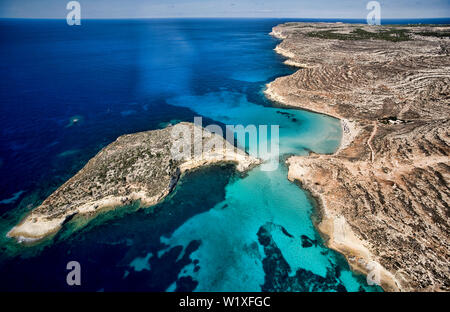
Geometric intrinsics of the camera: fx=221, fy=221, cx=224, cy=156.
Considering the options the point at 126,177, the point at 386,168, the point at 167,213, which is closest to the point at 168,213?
the point at 167,213

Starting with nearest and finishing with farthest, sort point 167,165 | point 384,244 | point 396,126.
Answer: point 384,244 → point 167,165 → point 396,126

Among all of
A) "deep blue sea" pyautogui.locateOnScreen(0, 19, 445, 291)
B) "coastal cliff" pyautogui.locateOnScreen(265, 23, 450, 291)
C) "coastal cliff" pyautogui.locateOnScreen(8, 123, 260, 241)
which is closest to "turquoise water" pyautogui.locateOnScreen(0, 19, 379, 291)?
"deep blue sea" pyautogui.locateOnScreen(0, 19, 445, 291)

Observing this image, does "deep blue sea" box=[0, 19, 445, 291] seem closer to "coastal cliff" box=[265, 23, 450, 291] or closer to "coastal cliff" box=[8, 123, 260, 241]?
"coastal cliff" box=[8, 123, 260, 241]

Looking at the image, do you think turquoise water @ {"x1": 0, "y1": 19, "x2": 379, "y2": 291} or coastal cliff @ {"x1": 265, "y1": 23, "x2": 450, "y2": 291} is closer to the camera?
turquoise water @ {"x1": 0, "y1": 19, "x2": 379, "y2": 291}

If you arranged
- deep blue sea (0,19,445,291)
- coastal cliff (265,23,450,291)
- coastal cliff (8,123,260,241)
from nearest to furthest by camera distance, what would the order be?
1. deep blue sea (0,19,445,291)
2. coastal cliff (265,23,450,291)
3. coastal cliff (8,123,260,241)

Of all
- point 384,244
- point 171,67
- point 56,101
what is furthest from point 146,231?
point 171,67

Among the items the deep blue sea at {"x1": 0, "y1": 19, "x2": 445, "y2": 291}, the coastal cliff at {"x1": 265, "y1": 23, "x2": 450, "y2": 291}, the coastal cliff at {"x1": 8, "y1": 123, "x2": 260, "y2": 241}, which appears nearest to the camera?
the deep blue sea at {"x1": 0, "y1": 19, "x2": 445, "y2": 291}

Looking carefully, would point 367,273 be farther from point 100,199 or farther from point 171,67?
point 171,67
